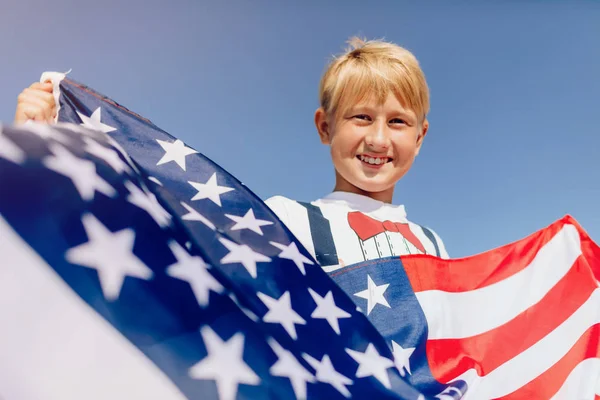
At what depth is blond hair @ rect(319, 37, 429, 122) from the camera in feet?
8.10

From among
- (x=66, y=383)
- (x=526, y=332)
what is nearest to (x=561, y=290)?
(x=526, y=332)

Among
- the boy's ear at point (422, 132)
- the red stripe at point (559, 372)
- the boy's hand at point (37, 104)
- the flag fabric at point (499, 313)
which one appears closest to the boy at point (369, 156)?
the boy's ear at point (422, 132)

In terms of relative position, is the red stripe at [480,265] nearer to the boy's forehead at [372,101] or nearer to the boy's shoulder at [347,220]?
the boy's shoulder at [347,220]

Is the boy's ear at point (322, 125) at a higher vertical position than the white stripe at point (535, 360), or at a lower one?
higher

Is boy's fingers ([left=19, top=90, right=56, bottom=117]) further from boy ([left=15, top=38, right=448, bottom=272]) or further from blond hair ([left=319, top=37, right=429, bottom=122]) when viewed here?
blond hair ([left=319, top=37, right=429, bottom=122])

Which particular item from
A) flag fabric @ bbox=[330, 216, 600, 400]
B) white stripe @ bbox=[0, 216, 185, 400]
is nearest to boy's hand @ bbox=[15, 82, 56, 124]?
white stripe @ bbox=[0, 216, 185, 400]

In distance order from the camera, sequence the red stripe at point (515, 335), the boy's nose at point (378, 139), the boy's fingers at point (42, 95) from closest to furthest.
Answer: the boy's fingers at point (42, 95) → the red stripe at point (515, 335) → the boy's nose at point (378, 139)

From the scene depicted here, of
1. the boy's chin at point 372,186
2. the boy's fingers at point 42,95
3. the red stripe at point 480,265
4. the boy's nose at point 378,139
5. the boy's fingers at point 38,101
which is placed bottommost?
the red stripe at point 480,265

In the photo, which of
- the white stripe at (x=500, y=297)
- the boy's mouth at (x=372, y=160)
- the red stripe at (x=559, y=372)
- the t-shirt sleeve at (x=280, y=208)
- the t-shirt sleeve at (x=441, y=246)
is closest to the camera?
the red stripe at (x=559, y=372)

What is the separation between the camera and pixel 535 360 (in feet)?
6.45

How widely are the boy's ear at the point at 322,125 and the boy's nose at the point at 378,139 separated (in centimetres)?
38

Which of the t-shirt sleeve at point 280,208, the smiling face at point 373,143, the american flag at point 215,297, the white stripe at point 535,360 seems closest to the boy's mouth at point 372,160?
the smiling face at point 373,143

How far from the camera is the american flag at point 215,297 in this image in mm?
989

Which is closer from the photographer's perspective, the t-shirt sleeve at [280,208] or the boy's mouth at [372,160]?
the t-shirt sleeve at [280,208]
